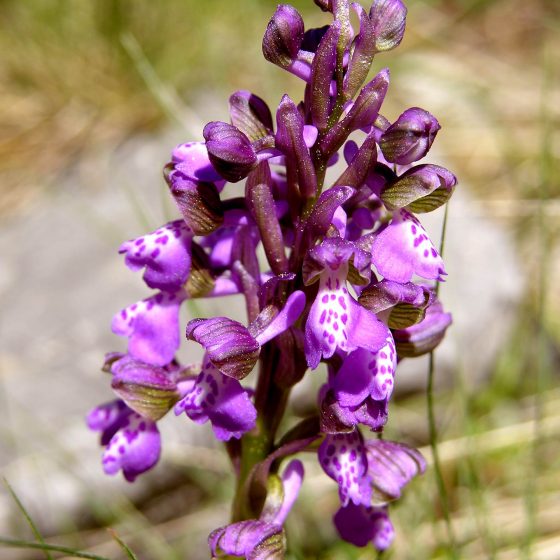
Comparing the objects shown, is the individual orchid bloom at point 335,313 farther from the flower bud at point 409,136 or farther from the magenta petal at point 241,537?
the magenta petal at point 241,537

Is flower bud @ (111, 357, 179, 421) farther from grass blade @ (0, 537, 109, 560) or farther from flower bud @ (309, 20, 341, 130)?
flower bud @ (309, 20, 341, 130)

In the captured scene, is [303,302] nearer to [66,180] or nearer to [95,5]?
[66,180]

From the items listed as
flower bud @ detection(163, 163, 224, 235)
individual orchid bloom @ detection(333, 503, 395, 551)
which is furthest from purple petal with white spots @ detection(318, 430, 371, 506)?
flower bud @ detection(163, 163, 224, 235)

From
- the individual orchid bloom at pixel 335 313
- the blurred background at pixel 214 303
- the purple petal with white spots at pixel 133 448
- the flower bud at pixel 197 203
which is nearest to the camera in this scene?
the individual orchid bloom at pixel 335 313

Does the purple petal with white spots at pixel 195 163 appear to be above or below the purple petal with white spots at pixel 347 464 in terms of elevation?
above

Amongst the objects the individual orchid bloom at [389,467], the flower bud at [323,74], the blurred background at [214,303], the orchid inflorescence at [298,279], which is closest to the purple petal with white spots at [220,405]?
the orchid inflorescence at [298,279]

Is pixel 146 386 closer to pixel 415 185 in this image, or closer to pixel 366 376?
pixel 366 376
